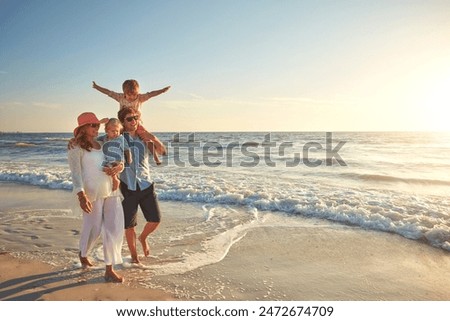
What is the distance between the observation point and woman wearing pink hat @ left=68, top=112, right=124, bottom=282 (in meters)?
3.33

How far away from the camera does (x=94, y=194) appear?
3.45 metres

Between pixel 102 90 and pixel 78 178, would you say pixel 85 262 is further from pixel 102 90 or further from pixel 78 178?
pixel 102 90

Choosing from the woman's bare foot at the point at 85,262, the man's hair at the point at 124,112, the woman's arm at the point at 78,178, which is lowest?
the woman's bare foot at the point at 85,262

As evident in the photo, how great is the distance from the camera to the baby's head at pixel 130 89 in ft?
12.9

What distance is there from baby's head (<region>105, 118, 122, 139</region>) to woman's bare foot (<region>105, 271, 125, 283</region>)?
140 cm

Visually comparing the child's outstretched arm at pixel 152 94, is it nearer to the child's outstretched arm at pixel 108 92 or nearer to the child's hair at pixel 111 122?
the child's outstretched arm at pixel 108 92

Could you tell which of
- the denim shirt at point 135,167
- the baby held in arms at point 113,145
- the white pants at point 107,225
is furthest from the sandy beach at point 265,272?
the baby held in arms at point 113,145

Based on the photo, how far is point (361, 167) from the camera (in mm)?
12922

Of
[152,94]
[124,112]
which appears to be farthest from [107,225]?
[152,94]

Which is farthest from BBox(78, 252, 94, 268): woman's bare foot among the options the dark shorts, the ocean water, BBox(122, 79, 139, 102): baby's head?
BBox(122, 79, 139, 102): baby's head

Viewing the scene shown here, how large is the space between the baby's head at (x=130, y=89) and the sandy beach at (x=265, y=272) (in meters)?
1.96
